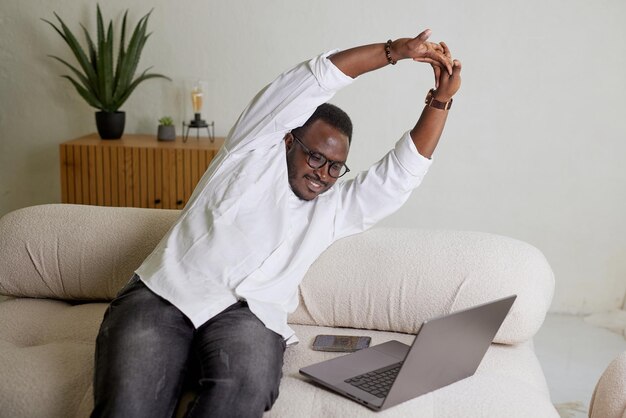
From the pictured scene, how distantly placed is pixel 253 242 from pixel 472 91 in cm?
206

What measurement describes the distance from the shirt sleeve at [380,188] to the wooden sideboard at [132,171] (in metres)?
1.46

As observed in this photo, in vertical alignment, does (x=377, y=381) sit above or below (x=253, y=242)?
below

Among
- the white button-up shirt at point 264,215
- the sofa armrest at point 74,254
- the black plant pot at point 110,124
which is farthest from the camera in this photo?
the black plant pot at point 110,124

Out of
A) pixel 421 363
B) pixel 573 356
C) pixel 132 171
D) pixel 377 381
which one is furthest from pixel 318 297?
pixel 132 171

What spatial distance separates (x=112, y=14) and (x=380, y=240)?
2252mm

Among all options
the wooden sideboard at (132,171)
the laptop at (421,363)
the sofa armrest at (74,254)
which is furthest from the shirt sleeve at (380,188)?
the wooden sideboard at (132,171)

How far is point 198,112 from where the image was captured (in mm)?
3955

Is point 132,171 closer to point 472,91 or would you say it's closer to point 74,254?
point 74,254

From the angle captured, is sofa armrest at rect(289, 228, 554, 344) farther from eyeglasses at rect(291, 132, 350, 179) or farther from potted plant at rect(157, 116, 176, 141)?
potted plant at rect(157, 116, 176, 141)

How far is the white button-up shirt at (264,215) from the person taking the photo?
2.03 m

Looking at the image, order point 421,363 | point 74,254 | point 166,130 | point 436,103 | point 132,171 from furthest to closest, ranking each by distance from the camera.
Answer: point 166,130 < point 132,171 < point 74,254 < point 436,103 < point 421,363

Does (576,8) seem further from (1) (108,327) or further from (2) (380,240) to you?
(1) (108,327)

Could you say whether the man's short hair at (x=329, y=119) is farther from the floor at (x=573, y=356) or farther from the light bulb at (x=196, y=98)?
the light bulb at (x=196, y=98)

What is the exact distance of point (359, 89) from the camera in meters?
3.91
